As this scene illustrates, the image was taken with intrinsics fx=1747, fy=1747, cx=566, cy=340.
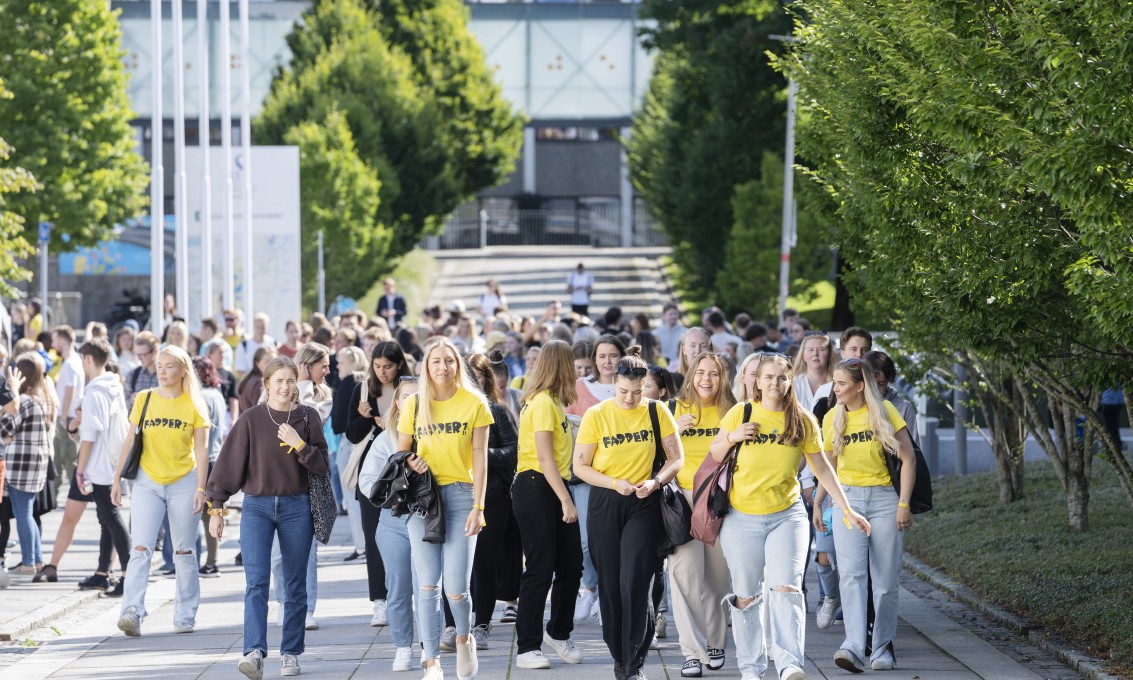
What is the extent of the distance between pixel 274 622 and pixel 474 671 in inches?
117

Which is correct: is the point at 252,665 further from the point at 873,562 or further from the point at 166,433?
the point at 873,562

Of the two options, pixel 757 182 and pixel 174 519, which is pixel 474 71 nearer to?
pixel 757 182

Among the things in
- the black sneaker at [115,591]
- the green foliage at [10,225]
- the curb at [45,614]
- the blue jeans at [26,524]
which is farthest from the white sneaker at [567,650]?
the green foliage at [10,225]

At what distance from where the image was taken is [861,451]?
375 inches

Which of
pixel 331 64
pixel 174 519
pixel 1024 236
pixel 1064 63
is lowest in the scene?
pixel 174 519

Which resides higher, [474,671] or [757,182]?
[757,182]

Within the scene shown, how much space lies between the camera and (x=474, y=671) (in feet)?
29.5

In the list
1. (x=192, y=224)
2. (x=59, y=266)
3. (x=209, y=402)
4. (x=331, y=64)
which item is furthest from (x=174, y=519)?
(x=59, y=266)

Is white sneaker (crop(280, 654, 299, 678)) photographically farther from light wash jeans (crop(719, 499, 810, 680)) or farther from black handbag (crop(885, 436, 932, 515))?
black handbag (crop(885, 436, 932, 515))

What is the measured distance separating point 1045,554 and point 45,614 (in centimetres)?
701

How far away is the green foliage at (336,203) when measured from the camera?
42.6 meters

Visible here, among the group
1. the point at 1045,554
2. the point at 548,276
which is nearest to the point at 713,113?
the point at 548,276

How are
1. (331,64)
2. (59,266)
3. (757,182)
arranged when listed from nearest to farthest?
(757,182) → (331,64) → (59,266)

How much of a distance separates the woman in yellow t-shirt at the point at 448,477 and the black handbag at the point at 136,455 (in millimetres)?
2463
